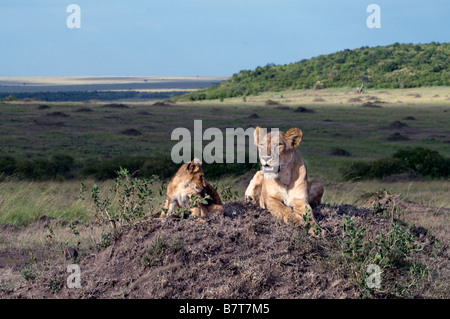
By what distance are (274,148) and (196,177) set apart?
800 mm

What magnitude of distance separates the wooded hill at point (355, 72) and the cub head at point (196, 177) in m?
66.6

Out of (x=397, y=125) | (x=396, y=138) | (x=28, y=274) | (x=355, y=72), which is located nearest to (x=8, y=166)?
(x=28, y=274)

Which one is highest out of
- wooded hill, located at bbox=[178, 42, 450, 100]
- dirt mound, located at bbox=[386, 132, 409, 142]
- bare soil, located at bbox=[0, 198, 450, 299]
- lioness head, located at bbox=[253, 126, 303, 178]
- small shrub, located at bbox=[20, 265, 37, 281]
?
wooded hill, located at bbox=[178, 42, 450, 100]

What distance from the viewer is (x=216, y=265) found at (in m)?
5.34

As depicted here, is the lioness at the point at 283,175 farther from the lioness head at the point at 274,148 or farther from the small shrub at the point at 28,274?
the small shrub at the point at 28,274

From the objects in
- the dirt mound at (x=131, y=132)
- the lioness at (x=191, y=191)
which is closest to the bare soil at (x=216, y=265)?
the lioness at (x=191, y=191)

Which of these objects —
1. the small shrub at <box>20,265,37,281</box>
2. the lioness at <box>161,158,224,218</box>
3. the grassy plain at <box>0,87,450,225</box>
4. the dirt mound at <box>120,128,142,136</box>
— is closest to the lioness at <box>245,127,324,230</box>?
the lioness at <box>161,158,224,218</box>

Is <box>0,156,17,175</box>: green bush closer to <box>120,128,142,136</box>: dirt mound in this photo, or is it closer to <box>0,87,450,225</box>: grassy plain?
<box>0,87,450,225</box>: grassy plain

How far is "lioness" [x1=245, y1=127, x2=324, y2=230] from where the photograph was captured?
5978mm

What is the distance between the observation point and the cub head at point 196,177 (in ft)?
19.6

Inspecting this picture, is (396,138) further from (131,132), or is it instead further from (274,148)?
(274,148)

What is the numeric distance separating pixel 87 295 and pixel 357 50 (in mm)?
96342
